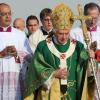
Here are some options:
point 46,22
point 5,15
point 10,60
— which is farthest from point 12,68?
point 46,22

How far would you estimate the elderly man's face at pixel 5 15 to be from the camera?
11031 mm

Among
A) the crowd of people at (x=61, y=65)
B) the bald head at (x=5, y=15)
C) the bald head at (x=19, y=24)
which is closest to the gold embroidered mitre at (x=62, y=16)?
the crowd of people at (x=61, y=65)

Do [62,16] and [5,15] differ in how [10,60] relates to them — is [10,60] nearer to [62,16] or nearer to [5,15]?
[5,15]

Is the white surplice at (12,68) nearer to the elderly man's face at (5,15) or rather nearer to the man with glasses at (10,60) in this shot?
the man with glasses at (10,60)

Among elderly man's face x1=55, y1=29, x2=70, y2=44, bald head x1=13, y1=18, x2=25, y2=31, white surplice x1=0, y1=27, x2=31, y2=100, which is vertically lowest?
white surplice x1=0, y1=27, x2=31, y2=100

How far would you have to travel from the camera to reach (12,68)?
11125 millimetres

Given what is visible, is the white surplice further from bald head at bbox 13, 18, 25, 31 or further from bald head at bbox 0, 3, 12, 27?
bald head at bbox 13, 18, 25, 31

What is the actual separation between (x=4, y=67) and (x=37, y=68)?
3.78 ft

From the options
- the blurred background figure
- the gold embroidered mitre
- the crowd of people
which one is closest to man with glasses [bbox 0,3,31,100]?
the crowd of people

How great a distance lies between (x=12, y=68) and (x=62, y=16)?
1.47 m

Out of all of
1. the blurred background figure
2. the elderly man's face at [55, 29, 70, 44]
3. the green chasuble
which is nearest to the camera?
the elderly man's face at [55, 29, 70, 44]

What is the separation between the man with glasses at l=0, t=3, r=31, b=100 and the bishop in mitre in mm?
824

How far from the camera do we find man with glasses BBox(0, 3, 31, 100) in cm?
1107

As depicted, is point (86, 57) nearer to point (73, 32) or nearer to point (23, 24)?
point (73, 32)
